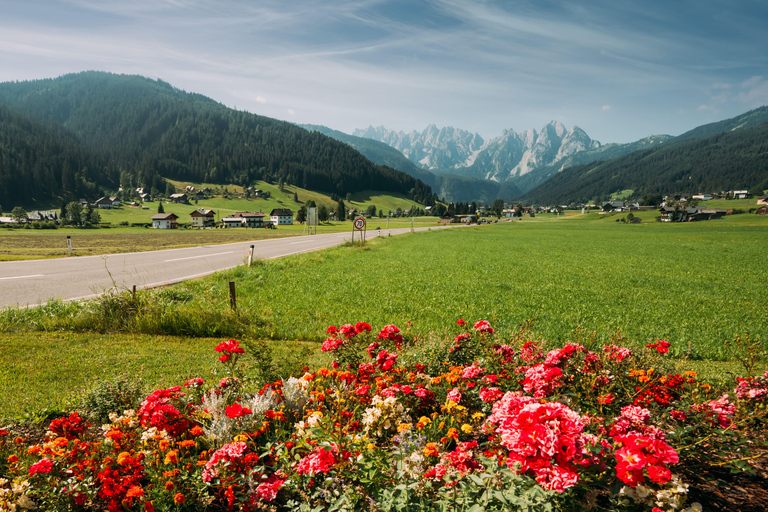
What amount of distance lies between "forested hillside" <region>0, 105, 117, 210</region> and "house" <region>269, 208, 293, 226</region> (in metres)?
92.8

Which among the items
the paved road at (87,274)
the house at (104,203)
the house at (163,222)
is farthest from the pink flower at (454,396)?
the house at (104,203)

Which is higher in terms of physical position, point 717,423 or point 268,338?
point 717,423

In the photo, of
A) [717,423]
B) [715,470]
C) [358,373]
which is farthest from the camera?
[358,373]

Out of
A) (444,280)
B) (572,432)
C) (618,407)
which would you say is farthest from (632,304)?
(572,432)

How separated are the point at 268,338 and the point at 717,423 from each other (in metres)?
7.92

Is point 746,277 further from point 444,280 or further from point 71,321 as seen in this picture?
point 71,321

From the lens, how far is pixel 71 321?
8688 millimetres

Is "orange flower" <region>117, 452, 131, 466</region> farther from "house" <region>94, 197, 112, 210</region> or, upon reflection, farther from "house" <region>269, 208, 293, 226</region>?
"house" <region>94, 197, 112, 210</region>

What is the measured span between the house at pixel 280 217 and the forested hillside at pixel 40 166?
92788 millimetres

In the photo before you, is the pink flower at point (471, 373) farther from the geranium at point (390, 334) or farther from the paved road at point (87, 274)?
the paved road at point (87, 274)

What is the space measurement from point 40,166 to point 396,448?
Answer: 21568 centimetres

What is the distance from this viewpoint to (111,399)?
4664mm

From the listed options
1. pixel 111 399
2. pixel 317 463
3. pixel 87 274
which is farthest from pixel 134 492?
pixel 87 274

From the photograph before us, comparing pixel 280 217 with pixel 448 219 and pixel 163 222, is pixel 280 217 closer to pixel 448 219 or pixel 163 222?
pixel 163 222
